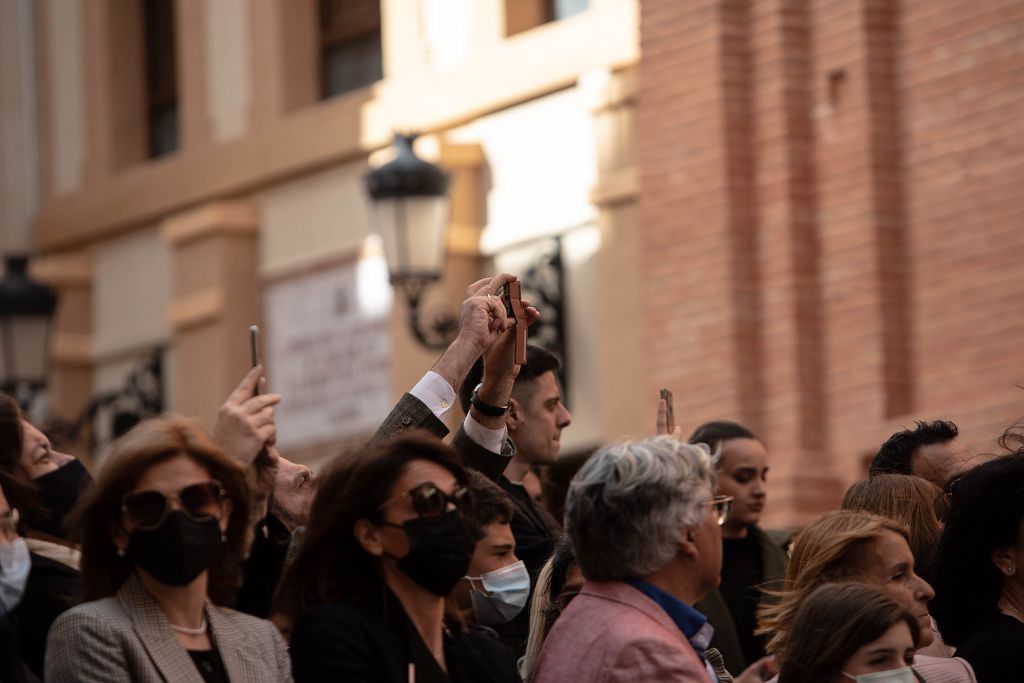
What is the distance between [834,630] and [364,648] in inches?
47.5

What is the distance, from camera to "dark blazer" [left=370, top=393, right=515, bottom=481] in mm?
6699

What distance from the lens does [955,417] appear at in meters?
12.5

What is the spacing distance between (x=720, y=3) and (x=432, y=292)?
403 cm

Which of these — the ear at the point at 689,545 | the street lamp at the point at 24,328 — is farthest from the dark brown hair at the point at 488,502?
the street lamp at the point at 24,328

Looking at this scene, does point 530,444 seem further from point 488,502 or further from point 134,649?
point 134,649

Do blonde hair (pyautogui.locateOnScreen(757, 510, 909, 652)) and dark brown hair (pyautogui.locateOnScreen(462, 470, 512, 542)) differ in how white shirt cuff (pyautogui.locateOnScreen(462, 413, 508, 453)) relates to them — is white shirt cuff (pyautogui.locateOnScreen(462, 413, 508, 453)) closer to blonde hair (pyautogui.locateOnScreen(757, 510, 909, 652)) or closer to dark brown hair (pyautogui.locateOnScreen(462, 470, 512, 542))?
dark brown hair (pyautogui.locateOnScreen(462, 470, 512, 542))

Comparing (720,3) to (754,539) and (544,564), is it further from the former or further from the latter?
(544,564)

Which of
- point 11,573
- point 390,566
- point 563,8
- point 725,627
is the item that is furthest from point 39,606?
point 563,8

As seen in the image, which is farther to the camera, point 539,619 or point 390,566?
point 539,619

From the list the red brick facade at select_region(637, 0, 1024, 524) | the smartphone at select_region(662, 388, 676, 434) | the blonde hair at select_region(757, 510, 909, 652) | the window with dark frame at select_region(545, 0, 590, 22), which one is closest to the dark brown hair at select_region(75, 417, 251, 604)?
the blonde hair at select_region(757, 510, 909, 652)

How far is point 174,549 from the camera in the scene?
5.73m

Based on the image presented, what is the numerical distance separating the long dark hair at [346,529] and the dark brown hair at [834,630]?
1.02m

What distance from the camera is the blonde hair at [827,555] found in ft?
21.6

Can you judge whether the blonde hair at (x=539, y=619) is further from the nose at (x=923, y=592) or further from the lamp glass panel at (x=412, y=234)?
the lamp glass panel at (x=412, y=234)
